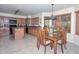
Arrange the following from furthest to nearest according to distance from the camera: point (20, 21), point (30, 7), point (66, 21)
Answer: point (20, 21) → point (66, 21) → point (30, 7)

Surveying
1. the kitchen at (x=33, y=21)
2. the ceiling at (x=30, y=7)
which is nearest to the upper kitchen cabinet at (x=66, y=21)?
the kitchen at (x=33, y=21)

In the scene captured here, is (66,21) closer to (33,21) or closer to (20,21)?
(33,21)

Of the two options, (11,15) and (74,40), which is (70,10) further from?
(11,15)

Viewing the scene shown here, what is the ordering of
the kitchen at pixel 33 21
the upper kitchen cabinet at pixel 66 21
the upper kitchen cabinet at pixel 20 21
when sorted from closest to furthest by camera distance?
the kitchen at pixel 33 21 < the upper kitchen cabinet at pixel 66 21 < the upper kitchen cabinet at pixel 20 21

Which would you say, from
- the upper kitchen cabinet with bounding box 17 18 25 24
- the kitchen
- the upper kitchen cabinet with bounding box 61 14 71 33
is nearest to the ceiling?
the kitchen

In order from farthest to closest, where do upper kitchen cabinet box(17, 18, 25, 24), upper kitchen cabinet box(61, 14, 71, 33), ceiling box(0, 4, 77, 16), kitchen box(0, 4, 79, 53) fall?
upper kitchen cabinet box(17, 18, 25, 24) → upper kitchen cabinet box(61, 14, 71, 33) → kitchen box(0, 4, 79, 53) → ceiling box(0, 4, 77, 16)

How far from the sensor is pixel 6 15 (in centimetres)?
1032

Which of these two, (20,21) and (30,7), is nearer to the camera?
(30,7)

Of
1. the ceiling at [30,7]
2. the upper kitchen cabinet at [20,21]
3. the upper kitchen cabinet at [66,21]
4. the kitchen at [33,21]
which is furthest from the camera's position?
the upper kitchen cabinet at [20,21]

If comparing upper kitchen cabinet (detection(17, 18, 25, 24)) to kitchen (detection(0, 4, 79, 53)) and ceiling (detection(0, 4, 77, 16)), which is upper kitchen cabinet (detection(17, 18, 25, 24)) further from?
ceiling (detection(0, 4, 77, 16))

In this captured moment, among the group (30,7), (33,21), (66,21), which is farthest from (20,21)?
(66,21)

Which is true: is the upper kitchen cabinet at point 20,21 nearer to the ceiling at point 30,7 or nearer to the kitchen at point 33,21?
the kitchen at point 33,21
